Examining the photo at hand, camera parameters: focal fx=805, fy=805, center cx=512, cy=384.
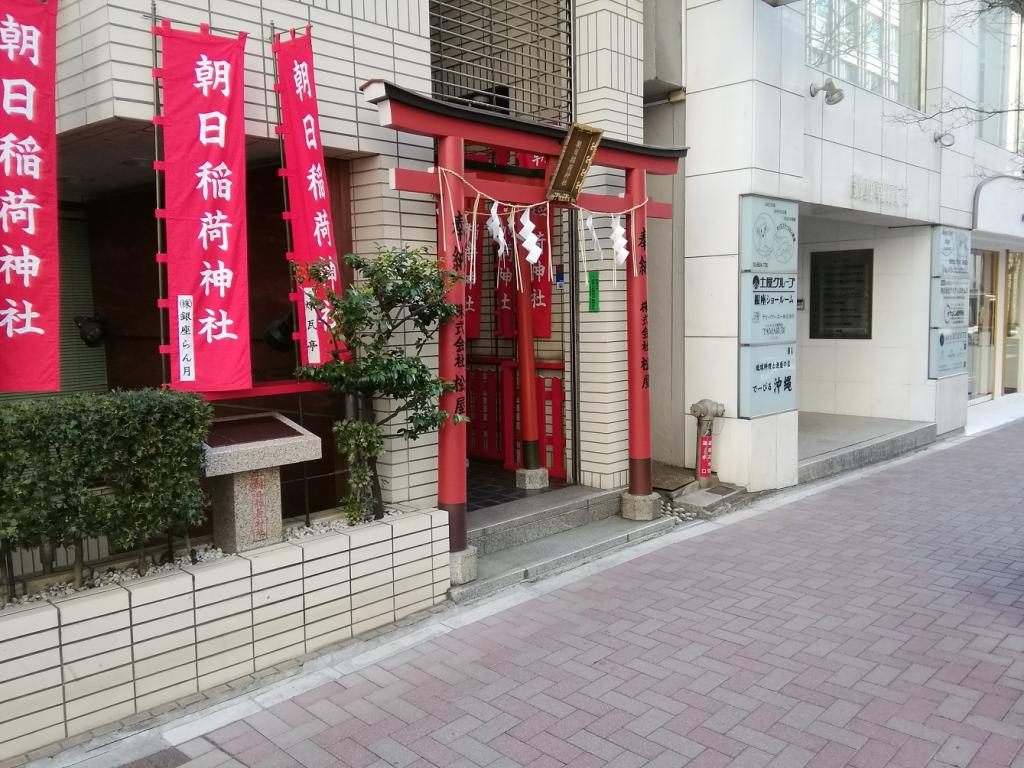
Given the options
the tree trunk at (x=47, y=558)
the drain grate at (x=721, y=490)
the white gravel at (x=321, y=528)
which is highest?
the tree trunk at (x=47, y=558)

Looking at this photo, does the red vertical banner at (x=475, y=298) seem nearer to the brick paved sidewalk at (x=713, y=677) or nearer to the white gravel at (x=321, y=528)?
the brick paved sidewalk at (x=713, y=677)

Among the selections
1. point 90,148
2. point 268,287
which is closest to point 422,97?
point 268,287

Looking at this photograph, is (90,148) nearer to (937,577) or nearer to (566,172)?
(566,172)

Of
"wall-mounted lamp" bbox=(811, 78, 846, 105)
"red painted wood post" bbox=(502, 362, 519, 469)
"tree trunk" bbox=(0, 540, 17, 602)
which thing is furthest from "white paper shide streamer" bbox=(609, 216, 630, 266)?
"tree trunk" bbox=(0, 540, 17, 602)


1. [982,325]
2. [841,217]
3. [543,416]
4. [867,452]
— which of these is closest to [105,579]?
[543,416]

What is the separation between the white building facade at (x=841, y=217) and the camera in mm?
9203

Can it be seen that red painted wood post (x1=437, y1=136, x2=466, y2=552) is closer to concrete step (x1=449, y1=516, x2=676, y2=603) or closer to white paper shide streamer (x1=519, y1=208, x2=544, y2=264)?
concrete step (x1=449, y1=516, x2=676, y2=603)

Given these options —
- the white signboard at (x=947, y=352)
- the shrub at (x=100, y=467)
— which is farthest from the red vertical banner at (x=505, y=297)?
the white signboard at (x=947, y=352)

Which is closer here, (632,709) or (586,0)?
(632,709)

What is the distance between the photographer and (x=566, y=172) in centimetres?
698

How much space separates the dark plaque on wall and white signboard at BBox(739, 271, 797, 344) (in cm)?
459

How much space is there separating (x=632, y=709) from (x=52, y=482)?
3.43m

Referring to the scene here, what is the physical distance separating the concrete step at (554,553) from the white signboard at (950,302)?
23.8ft

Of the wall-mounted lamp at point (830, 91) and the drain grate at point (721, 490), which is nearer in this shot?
the drain grate at point (721, 490)
